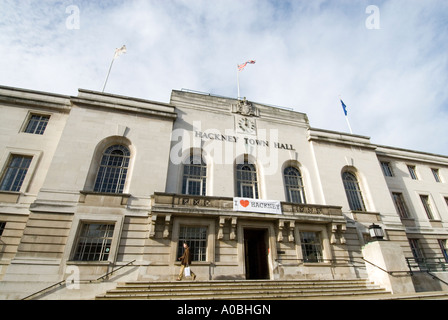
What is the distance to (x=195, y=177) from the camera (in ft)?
56.0

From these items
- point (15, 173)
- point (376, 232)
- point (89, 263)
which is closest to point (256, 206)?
A: point (376, 232)

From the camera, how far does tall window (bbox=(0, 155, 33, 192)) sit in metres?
14.0

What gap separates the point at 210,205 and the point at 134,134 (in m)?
7.97

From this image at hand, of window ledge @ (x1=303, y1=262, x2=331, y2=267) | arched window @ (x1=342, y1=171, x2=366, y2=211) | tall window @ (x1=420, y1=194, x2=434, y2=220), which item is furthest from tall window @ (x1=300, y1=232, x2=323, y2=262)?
tall window @ (x1=420, y1=194, x2=434, y2=220)

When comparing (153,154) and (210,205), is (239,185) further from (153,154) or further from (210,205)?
(153,154)

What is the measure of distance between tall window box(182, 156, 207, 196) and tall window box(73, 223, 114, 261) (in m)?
5.49

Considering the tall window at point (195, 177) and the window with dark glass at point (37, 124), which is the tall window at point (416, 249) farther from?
the window with dark glass at point (37, 124)

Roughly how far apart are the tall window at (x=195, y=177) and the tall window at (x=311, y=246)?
8016mm

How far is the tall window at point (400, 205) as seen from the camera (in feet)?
70.9

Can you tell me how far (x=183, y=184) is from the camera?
16516 mm

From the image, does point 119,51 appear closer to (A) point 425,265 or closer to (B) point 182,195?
(B) point 182,195

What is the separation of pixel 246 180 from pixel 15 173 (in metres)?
15.9

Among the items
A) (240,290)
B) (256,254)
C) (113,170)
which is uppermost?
(113,170)
